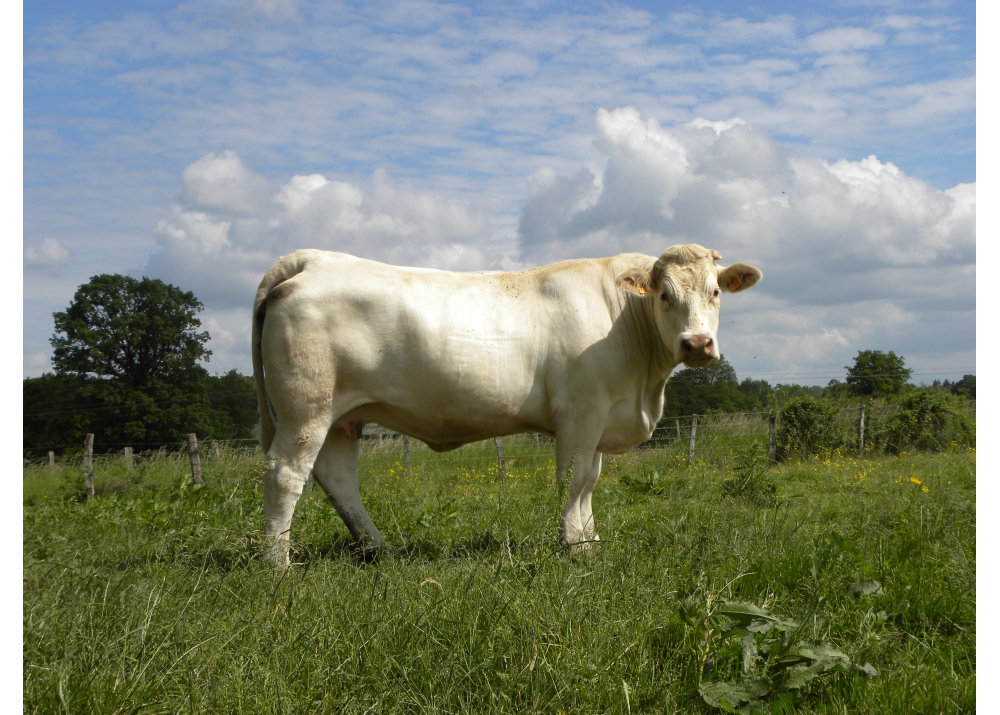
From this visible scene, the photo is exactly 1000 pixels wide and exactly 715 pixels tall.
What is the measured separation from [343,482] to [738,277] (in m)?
3.93

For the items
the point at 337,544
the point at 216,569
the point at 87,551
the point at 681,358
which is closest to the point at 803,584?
the point at 681,358

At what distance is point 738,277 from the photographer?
614 cm

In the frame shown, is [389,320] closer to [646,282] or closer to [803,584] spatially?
[646,282]

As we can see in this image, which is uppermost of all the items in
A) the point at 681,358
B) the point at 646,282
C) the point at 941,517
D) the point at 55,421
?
the point at 646,282

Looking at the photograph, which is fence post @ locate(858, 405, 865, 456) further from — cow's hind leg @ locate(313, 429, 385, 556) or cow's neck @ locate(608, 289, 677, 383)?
cow's hind leg @ locate(313, 429, 385, 556)

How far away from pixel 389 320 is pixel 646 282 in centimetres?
219

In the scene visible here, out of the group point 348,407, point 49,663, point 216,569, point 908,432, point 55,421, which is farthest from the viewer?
point 55,421

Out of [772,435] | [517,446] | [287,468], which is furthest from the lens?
[772,435]

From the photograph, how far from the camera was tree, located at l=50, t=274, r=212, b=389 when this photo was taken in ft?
154

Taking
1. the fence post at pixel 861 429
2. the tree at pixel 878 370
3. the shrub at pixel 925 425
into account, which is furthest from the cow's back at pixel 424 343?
the tree at pixel 878 370

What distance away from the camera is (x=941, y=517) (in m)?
5.42

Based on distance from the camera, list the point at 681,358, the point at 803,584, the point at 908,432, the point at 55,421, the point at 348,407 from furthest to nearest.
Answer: the point at 55,421, the point at 908,432, the point at 681,358, the point at 348,407, the point at 803,584

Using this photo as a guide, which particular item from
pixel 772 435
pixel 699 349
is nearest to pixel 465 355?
pixel 699 349

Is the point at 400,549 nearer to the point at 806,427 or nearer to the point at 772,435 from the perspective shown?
the point at 772,435
